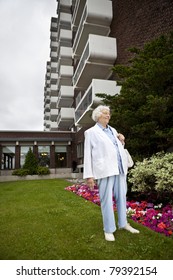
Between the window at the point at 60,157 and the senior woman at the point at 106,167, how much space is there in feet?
86.9

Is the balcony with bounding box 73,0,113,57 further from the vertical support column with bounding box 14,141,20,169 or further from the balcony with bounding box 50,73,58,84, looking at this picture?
the balcony with bounding box 50,73,58,84

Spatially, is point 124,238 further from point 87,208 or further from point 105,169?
point 87,208

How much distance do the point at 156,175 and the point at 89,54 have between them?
1263 cm

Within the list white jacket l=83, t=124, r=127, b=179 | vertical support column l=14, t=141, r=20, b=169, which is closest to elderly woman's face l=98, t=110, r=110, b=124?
white jacket l=83, t=124, r=127, b=179

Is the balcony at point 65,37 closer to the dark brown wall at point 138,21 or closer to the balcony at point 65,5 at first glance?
the balcony at point 65,5

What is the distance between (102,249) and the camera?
320 cm

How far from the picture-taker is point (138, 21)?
46.4 feet

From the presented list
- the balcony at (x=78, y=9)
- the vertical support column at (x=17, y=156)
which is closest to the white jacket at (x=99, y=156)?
the balcony at (x=78, y=9)

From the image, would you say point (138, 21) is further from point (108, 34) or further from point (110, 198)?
point (110, 198)

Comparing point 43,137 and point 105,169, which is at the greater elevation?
point 43,137

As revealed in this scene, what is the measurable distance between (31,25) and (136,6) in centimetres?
807

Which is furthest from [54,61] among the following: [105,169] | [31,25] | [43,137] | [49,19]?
[105,169]
